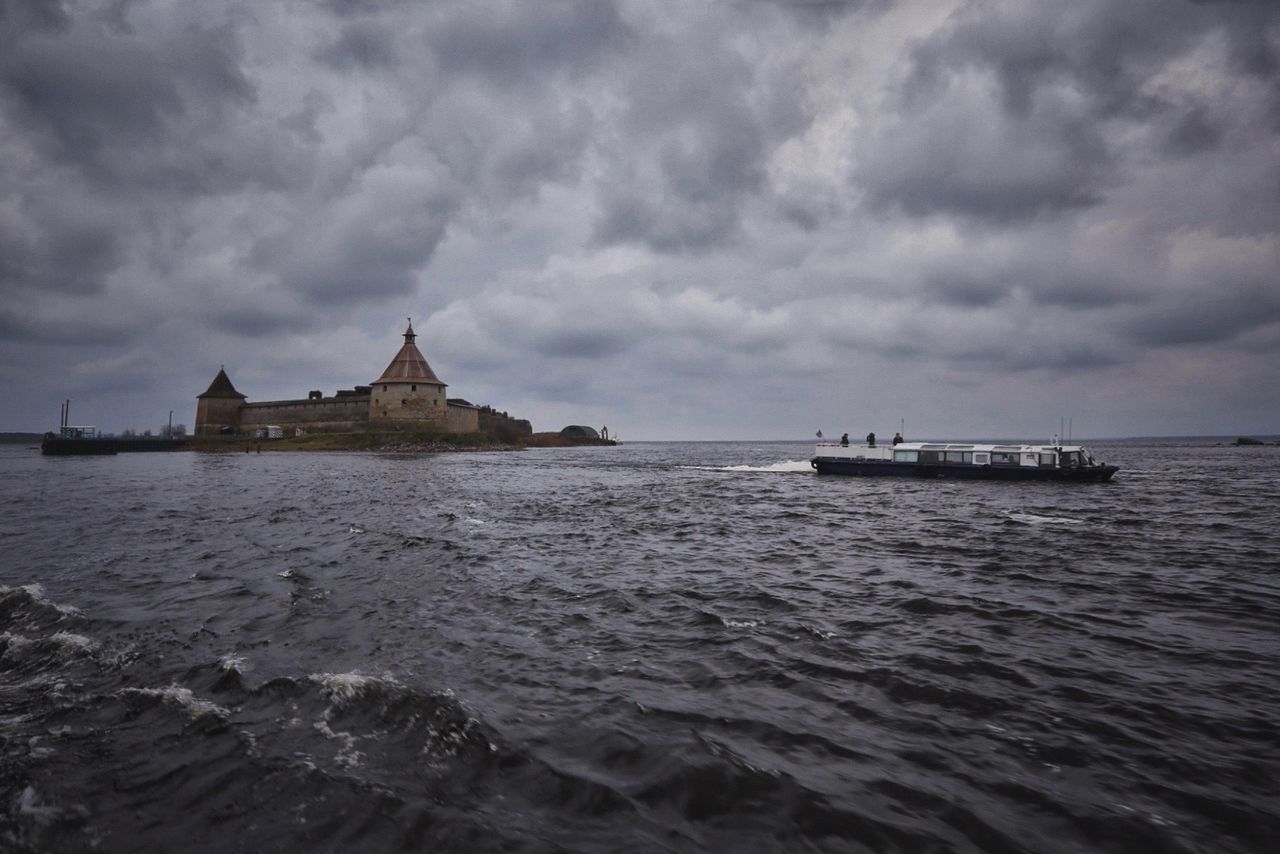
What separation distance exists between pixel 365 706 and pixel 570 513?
674 inches

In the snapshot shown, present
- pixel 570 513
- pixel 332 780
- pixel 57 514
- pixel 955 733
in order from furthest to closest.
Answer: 1. pixel 570 513
2. pixel 57 514
3. pixel 955 733
4. pixel 332 780

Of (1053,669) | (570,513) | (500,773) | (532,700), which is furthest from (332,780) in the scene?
(570,513)

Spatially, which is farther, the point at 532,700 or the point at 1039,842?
the point at 532,700

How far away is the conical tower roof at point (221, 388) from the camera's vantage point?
93.2m

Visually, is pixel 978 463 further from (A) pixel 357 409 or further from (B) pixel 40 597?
(A) pixel 357 409

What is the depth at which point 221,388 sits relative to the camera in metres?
94.9

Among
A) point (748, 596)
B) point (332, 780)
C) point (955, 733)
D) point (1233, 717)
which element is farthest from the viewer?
point (748, 596)

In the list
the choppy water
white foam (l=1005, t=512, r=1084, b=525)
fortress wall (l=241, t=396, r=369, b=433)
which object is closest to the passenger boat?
white foam (l=1005, t=512, r=1084, b=525)

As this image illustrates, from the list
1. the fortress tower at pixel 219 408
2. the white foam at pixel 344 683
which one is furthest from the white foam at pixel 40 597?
the fortress tower at pixel 219 408

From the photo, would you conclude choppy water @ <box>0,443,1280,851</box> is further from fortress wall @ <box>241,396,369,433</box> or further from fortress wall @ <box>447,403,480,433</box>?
fortress wall @ <box>447,403,480,433</box>

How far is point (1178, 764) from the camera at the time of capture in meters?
5.32

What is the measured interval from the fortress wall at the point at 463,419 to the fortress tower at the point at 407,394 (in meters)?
5.08

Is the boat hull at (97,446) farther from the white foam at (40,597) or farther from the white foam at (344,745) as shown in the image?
the white foam at (344,745)

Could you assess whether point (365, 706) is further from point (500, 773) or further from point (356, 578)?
point (356, 578)
